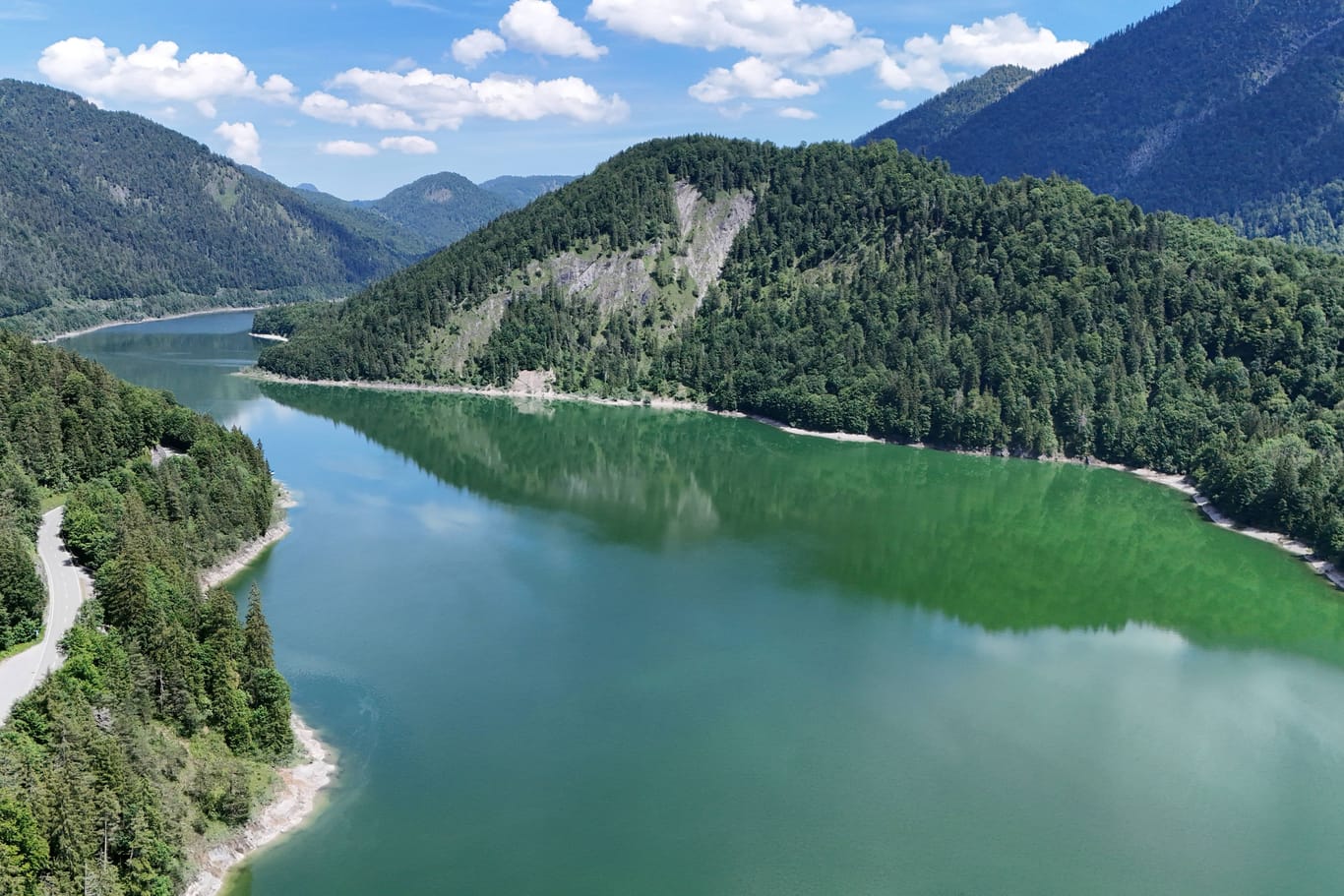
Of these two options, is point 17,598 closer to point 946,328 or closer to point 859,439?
point 859,439

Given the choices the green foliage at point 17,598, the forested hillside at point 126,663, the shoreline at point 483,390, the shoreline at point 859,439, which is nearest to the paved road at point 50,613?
the green foliage at point 17,598

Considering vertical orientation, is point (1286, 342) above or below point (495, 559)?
above

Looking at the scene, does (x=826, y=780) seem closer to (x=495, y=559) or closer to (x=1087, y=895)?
(x=1087, y=895)

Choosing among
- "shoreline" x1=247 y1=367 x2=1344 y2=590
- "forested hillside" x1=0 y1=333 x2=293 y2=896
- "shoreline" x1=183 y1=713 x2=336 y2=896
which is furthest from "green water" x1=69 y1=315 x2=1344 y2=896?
"forested hillside" x1=0 y1=333 x2=293 y2=896

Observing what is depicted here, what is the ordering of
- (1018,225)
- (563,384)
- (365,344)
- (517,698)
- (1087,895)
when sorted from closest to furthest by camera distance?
1. (1087,895)
2. (517,698)
3. (1018,225)
4. (563,384)
5. (365,344)

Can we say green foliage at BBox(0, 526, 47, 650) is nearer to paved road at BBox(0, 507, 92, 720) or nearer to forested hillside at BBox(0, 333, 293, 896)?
forested hillside at BBox(0, 333, 293, 896)

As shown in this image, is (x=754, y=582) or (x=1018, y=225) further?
(x=1018, y=225)

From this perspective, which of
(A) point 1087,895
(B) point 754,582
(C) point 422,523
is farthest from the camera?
(C) point 422,523

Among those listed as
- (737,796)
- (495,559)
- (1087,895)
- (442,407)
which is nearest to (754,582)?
(495,559)
